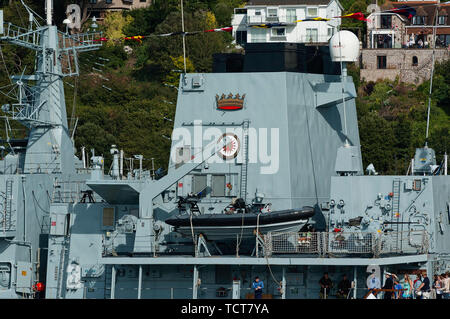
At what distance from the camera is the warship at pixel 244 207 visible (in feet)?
71.2

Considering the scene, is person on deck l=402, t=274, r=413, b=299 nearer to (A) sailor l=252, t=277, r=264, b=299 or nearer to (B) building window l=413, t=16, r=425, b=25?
(A) sailor l=252, t=277, r=264, b=299

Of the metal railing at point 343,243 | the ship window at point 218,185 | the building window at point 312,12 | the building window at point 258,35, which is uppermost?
the building window at point 312,12

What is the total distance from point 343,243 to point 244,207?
245 cm

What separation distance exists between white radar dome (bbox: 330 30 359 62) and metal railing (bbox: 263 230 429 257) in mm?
4720

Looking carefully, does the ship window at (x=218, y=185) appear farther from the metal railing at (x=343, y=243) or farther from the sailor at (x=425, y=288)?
the sailor at (x=425, y=288)

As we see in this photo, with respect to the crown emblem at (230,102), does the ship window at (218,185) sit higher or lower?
lower

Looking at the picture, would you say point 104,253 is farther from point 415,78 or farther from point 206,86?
point 415,78

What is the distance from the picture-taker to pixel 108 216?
2455cm

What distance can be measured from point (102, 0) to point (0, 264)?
49495 mm

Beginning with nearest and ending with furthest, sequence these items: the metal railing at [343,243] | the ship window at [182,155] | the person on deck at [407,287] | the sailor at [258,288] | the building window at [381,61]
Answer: the person on deck at [407,287]
the sailor at [258,288]
the metal railing at [343,243]
the ship window at [182,155]
the building window at [381,61]

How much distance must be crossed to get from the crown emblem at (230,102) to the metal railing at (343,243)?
3824 millimetres

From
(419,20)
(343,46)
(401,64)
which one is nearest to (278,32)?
(401,64)

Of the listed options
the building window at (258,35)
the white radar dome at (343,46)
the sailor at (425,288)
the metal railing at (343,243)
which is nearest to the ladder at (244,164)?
the metal railing at (343,243)

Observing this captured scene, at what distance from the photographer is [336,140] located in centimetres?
2536
